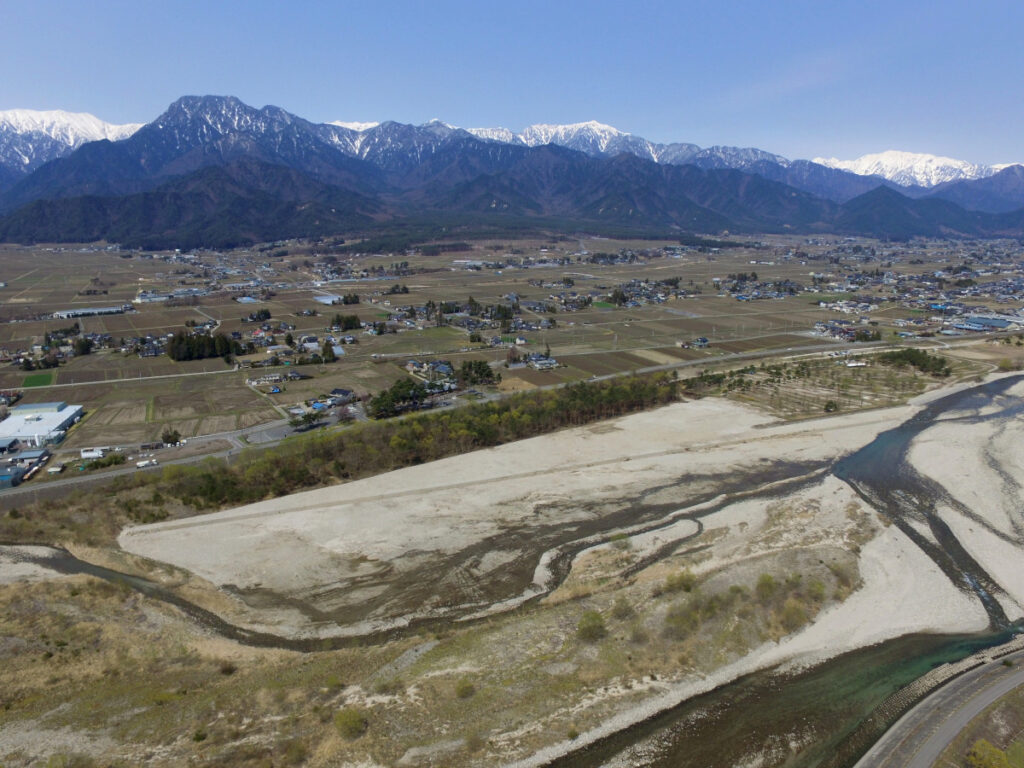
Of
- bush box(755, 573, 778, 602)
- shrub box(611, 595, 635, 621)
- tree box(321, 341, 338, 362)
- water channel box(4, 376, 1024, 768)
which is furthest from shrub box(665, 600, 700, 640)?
tree box(321, 341, 338, 362)

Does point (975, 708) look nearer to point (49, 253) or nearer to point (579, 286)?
point (579, 286)

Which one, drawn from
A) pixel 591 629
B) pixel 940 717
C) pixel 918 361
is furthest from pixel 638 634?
pixel 918 361

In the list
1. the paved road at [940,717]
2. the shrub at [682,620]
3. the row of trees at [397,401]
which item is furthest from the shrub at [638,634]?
the row of trees at [397,401]

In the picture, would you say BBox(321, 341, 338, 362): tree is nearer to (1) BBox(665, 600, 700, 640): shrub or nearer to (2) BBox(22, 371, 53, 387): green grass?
(2) BBox(22, 371, 53, 387): green grass

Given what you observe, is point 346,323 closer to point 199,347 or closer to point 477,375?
point 199,347

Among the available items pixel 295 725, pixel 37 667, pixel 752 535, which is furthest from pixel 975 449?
pixel 37 667

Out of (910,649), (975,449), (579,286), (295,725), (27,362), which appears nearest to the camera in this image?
(295,725)
